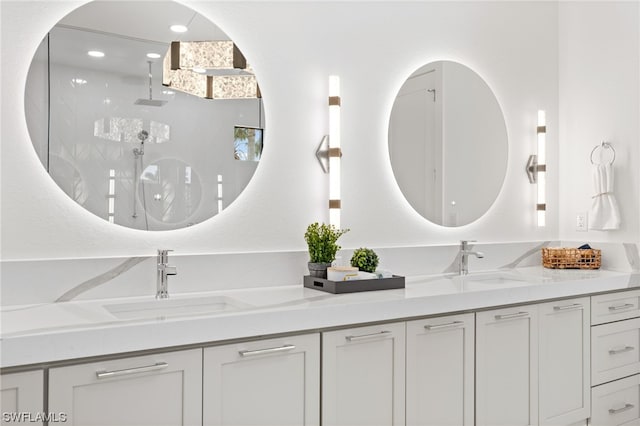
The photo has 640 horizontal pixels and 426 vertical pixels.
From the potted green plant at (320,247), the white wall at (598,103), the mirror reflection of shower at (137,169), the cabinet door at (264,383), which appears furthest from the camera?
the white wall at (598,103)

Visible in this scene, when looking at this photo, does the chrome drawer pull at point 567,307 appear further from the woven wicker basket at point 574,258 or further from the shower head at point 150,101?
the shower head at point 150,101

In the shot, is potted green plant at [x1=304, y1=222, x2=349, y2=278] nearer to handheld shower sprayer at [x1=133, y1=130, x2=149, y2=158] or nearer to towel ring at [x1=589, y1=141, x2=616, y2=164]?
handheld shower sprayer at [x1=133, y1=130, x2=149, y2=158]

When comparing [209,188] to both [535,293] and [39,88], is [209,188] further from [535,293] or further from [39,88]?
[535,293]

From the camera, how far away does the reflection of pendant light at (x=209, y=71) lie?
2215mm

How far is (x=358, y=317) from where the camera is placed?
6.30ft

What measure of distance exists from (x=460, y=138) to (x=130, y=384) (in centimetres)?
210

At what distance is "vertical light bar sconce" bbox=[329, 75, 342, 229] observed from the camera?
2529 millimetres

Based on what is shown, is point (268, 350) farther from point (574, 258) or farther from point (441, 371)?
point (574, 258)

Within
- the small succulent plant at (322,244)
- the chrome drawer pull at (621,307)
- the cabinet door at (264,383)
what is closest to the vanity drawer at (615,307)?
the chrome drawer pull at (621,307)

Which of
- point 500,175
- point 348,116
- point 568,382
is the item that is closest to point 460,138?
point 500,175

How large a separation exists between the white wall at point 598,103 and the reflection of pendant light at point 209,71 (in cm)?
197

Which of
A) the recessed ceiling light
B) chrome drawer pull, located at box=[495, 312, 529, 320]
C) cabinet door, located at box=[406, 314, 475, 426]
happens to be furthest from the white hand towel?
the recessed ceiling light

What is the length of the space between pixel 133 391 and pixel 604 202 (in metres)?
2.58

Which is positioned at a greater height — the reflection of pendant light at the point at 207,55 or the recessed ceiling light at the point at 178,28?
the recessed ceiling light at the point at 178,28
